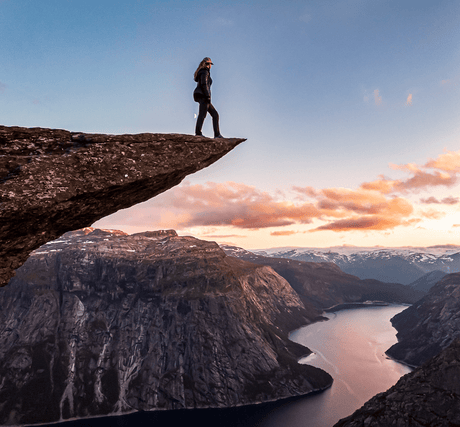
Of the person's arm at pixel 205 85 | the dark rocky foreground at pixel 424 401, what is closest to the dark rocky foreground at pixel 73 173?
the person's arm at pixel 205 85

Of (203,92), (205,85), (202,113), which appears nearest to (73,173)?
(202,113)

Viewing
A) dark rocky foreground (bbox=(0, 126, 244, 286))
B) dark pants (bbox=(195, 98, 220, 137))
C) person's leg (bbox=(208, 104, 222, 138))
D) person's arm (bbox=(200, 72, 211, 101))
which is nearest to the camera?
dark rocky foreground (bbox=(0, 126, 244, 286))

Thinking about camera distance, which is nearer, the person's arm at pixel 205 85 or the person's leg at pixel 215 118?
the person's arm at pixel 205 85

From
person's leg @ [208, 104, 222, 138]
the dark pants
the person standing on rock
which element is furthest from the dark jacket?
person's leg @ [208, 104, 222, 138]

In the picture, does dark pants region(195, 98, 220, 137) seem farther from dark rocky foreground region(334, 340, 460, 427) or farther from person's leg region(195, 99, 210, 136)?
dark rocky foreground region(334, 340, 460, 427)

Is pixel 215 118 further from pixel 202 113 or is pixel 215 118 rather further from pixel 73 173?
pixel 73 173

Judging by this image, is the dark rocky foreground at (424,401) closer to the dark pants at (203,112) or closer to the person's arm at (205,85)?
the dark pants at (203,112)
